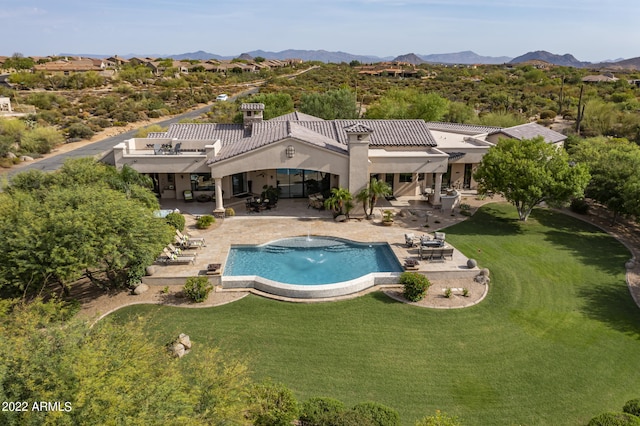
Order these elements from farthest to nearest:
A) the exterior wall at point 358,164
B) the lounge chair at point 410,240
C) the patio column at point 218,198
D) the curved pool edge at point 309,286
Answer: the patio column at point 218,198, the exterior wall at point 358,164, the lounge chair at point 410,240, the curved pool edge at point 309,286

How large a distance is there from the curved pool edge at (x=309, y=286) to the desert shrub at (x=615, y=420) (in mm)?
11460

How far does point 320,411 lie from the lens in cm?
1427

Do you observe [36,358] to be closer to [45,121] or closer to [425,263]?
[425,263]

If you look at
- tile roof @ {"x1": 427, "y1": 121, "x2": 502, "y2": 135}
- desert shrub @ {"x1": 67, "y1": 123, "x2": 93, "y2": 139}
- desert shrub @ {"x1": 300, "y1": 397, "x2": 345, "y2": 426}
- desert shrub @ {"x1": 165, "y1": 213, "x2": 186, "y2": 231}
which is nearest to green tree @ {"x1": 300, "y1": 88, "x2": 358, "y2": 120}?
tile roof @ {"x1": 427, "y1": 121, "x2": 502, "y2": 135}

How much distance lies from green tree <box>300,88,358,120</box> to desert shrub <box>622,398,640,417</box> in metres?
48.4

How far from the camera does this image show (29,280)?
19.5 meters

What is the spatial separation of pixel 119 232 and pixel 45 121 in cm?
6785

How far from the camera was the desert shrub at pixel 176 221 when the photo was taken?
29.5 metres

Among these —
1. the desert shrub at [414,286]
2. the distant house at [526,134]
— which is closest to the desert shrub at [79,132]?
the distant house at [526,134]

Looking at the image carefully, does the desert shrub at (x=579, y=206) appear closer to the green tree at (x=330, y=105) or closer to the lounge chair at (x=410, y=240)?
the lounge chair at (x=410, y=240)

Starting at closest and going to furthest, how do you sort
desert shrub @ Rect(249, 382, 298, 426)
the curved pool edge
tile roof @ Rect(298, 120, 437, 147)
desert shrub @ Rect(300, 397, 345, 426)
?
desert shrub @ Rect(249, 382, 298, 426), desert shrub @ Rect(300, 397, 345, 426), the curved pool edge, tile roof @ Rect(298, 120, 437, 147)

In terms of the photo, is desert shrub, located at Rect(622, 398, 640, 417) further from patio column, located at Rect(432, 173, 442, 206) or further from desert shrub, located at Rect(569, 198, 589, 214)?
desert shrub, located at Rect(569, 198, 589, 214)

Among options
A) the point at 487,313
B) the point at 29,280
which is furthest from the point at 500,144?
the point at 29,280

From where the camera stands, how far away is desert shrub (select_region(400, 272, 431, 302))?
22578 mm
